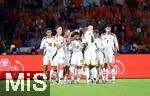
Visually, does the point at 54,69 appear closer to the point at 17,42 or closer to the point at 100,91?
the point at 100,91

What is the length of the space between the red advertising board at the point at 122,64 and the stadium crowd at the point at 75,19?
5.12 feet

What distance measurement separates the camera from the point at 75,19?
33781 mm

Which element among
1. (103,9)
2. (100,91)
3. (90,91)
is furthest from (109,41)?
(103,9)

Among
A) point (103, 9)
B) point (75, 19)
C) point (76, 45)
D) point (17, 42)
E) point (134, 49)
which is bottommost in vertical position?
point (76, 45)

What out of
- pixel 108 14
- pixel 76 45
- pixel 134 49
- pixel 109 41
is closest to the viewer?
pixel 76 45

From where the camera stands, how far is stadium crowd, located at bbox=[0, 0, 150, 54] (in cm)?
3225

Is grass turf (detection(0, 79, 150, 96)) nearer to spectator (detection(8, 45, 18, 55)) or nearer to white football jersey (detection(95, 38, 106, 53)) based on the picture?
white football jersey (detection(95, 38, 106, 53))

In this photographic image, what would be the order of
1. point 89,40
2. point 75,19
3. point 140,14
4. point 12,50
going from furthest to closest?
point 140,14
point 75,19
point 12,50
point 89,40

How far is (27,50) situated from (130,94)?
11.4 metres

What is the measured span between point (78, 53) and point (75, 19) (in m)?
8.55

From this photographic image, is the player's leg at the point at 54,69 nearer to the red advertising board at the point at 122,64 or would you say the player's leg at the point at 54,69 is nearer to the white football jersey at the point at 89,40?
the white football jersey at the point at 89,40

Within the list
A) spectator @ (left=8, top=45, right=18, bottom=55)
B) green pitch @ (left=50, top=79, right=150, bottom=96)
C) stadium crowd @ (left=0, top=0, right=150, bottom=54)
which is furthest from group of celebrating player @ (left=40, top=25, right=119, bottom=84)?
stadium crowd @ (left=0, top=0, right=150, bottom=54)

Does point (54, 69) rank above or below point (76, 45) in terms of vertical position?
below

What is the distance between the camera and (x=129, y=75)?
2973cm
